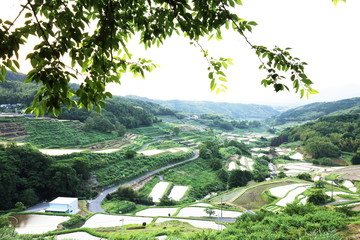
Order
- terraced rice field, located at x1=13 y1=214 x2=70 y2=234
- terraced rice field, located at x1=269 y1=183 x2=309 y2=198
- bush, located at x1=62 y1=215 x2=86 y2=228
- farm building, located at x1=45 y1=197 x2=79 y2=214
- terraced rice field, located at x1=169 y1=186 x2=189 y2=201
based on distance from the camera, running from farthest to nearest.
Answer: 1. terraced rice field, located at x1=169 y1=186 x2=189 y2=201
2. terraced rice field, located at x1=269 y1=183 x2=309 y2=198
3. farm building, located at x1=45 y1=197 x2=79 y2=214
4. bush, located at x1=62 y1=215 x2=86 y2=228
5. terraced rice field, located at x1=13 y1=214 x2=70 y2=234

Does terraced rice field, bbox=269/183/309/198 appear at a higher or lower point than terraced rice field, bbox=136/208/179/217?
higher

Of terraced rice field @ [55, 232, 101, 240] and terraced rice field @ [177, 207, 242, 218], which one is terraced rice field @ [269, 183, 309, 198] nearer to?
terraced rice field @ [177, 207, 242, 218]

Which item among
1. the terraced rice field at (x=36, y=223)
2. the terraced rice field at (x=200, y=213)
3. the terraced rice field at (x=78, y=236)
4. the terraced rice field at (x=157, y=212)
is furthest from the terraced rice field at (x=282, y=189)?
the terraced rice field at (x=36, y=223)

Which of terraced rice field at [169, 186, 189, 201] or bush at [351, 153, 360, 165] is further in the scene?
bush at [351, 153, 360, 165]

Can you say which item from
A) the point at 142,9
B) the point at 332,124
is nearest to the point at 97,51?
the point at 142,9

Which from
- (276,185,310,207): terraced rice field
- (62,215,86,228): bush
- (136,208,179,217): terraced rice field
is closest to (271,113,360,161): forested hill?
(276,185,310,207): terraced rice field

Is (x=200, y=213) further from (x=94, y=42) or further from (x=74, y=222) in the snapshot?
(x=94, y=42)

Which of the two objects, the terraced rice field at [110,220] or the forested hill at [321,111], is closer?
the terraced rice field at [110,220]

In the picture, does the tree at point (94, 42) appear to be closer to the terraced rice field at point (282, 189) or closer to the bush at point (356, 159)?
the terraced rice field at point (282, 189)

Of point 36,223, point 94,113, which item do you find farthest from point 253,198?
point 94,113

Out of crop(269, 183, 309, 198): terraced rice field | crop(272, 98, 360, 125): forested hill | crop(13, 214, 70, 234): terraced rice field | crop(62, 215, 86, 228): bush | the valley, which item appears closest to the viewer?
crop(13, 214, 70, 234): terraced rice field

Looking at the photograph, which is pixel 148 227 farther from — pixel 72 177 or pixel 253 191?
pixel 253 191
